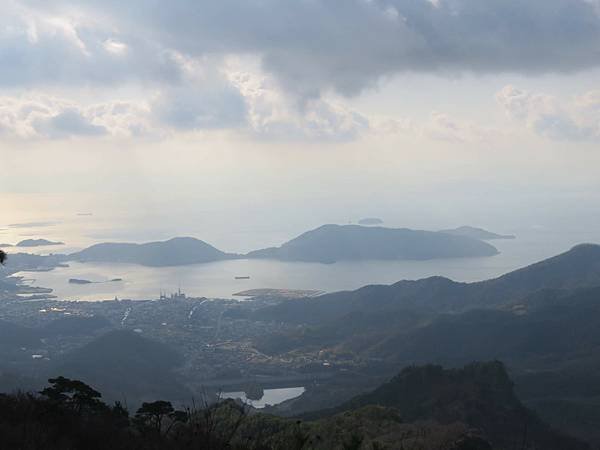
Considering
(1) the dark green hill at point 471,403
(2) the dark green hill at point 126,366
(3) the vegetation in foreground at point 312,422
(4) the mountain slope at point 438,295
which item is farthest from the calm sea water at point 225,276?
(3) the vegetation in foreground at point 312,422

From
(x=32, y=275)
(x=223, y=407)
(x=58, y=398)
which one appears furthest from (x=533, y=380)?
(x=32, y=275)

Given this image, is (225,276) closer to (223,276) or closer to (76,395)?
(223,276)

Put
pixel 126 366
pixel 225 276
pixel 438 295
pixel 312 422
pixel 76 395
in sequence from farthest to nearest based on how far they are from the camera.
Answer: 1. pixel 225 276
2. pixel 438 295
3. pixel 126 366
4. pixel 312 422
5. pixel 76 395

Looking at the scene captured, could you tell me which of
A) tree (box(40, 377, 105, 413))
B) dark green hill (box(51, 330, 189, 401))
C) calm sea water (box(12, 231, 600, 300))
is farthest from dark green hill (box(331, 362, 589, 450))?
calm sea water (box(12, 231, 600, 300))

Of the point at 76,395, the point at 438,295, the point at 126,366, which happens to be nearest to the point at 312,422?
the point at 76,395

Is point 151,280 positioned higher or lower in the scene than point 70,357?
higher

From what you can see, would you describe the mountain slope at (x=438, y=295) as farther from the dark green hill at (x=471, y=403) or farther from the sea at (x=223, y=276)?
the dark green hill at (x=471, y=403)

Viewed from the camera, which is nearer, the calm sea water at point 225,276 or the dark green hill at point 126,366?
the dark green hill at point 126,366

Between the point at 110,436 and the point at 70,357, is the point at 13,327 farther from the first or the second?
the point at 110,436
